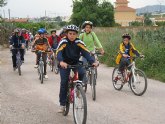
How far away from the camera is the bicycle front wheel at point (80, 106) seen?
718 cm

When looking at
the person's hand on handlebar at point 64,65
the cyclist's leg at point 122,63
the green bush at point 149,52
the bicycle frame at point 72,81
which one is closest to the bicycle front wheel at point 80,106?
the bicycle frame at point 72,81

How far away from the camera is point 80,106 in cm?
743

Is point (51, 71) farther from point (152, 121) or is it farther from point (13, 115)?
point (152, 121)

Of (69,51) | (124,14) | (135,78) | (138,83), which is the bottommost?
(138,83)

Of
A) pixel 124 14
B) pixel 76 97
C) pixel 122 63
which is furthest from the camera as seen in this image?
pixel 124 14

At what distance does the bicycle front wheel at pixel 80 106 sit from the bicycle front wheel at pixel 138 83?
144 inches

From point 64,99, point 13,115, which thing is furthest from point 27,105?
point 64,99

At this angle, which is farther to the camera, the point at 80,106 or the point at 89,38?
the point at 89,38

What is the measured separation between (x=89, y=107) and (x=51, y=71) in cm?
840

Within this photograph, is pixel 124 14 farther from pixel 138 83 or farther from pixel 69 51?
pixel 69 51

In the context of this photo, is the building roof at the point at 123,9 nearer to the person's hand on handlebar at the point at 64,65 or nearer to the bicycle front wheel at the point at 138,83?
the bicycle front wheel at the point at 138,83

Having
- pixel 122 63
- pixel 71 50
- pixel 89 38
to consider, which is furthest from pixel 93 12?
pixel 71 50

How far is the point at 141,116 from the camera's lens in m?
8.63

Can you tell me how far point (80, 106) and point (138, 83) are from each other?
4.11 meters
